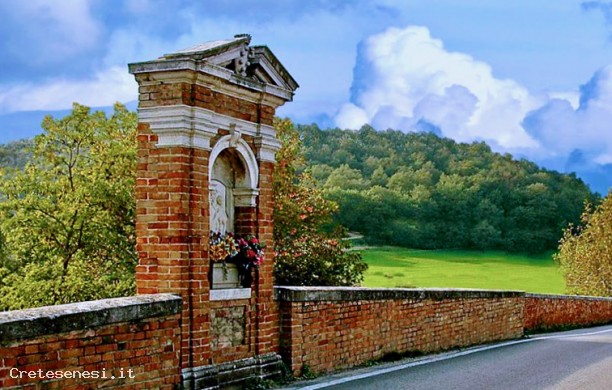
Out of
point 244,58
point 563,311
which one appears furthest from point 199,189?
point 563,311

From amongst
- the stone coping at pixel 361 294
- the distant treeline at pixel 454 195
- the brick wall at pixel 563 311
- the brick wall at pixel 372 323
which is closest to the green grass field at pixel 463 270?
the distant treeline at pixel 454 195

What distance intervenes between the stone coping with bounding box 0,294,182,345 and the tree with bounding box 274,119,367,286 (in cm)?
1473

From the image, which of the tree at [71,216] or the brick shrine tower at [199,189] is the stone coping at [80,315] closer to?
the brick shrine tower at [199,189]

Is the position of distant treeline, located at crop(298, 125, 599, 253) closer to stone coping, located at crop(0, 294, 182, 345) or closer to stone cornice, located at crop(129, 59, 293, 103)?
stone cornice, located at crop(129, 59, 293, 103)

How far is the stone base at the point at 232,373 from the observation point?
888 cm

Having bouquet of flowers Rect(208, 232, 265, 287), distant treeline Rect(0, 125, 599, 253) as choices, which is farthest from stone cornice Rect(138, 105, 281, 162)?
distant treeline Rect(0, 125, 599, 253)

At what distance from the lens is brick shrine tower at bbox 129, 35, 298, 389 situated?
8.96 metres

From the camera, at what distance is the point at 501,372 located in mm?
12344

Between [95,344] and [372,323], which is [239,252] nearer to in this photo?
[95,344]

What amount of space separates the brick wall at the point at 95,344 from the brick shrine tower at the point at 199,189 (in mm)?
390

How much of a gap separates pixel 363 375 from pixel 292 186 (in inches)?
560

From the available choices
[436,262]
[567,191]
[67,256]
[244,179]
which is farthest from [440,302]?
[567,191]

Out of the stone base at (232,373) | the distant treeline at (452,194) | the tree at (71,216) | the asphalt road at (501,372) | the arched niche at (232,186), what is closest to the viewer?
the stone base at (232,373)

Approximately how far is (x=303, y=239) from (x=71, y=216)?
6838 millimetres
